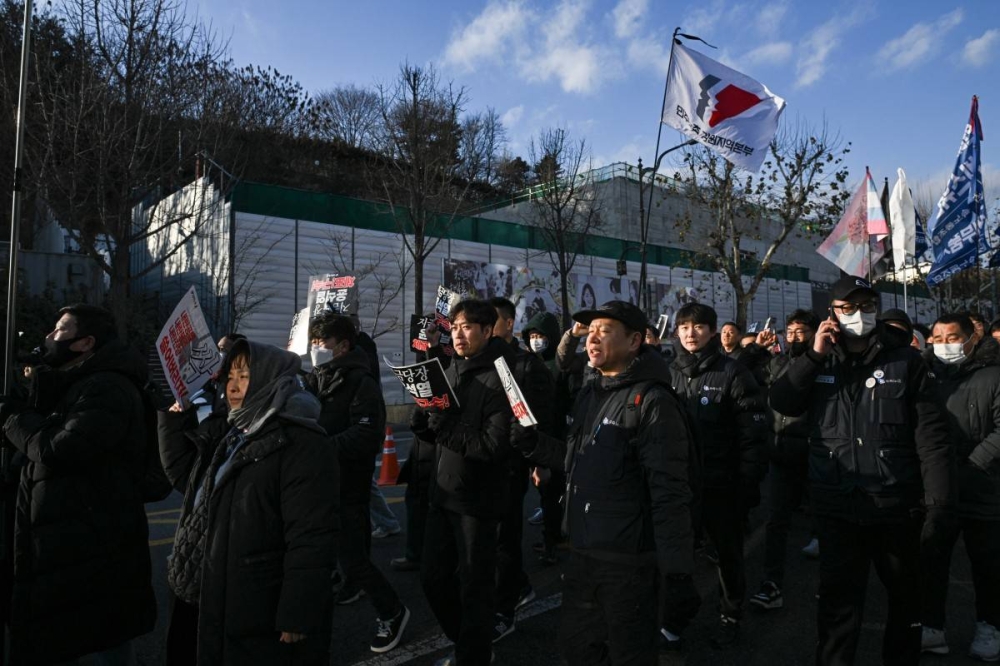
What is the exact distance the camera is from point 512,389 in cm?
344

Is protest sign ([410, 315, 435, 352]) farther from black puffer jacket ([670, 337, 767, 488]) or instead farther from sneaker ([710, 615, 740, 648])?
sneaker ([710, 615, 740, 648])

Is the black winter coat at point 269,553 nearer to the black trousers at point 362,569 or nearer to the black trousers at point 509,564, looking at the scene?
the black trousers at point 362,569

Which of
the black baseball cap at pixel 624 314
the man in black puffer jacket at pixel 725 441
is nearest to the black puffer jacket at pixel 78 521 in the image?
the black baseball cap at pixel 624 314

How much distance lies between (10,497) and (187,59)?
48.5 feet

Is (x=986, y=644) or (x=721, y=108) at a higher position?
(x=721, y=108)

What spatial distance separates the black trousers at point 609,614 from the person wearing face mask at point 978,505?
2.14 meters

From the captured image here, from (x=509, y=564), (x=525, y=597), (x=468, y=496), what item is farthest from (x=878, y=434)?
(x=525, y=597)

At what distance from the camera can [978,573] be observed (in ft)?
14.0

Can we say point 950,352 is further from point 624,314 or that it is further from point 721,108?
point 721,108

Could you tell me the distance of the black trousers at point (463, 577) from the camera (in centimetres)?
369

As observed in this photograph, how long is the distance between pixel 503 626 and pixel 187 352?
8.23ft

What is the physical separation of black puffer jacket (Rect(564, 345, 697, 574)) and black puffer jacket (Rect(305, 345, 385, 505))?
1.61 meters

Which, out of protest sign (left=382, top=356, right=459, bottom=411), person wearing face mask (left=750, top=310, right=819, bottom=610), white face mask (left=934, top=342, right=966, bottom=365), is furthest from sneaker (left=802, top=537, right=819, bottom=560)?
protest sign (left=382, top=356, right=459, bottom=411)

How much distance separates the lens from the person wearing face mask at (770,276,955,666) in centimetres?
346
